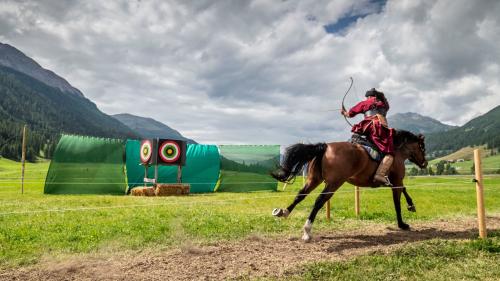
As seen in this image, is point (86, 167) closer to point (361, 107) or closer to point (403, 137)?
point (361, 107)

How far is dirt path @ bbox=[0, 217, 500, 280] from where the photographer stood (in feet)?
17.1

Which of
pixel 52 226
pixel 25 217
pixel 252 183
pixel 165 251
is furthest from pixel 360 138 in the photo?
pixel 252 183

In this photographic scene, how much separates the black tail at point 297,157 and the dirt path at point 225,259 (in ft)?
4.45

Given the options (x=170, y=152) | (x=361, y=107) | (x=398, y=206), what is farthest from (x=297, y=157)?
(x=170, y=152)

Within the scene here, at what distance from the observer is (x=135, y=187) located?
69.9 feet

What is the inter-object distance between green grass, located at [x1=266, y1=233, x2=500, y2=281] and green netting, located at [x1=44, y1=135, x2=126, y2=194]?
17292mm

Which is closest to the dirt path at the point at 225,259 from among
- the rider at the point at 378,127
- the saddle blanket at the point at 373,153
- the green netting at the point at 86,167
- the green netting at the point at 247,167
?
the rider at the point at 378,127

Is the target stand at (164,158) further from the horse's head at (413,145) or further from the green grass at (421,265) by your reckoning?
the green grass at (421,265)

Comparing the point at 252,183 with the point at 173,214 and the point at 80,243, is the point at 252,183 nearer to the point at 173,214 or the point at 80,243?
the point at 173,214

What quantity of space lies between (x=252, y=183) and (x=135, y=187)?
7153 mm

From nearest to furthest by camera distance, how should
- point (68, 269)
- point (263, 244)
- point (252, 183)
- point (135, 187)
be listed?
point (68, 269), point (263, 244), point (135, 187), point (252, 183)

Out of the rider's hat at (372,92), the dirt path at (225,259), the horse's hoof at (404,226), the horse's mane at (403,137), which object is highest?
the rider's hat at (372,92)

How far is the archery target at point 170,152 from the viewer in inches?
842

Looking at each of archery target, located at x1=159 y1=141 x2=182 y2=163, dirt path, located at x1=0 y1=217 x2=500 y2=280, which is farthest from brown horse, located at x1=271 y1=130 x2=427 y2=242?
archery target, located at x1=159 y1=141 x2=182 y2=163
